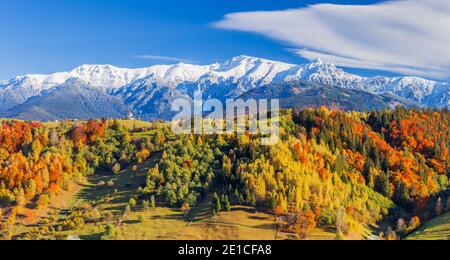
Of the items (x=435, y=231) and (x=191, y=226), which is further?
(x=191, y=226)

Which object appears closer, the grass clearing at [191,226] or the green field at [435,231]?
the green field at [435,231]

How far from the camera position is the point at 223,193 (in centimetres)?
19800

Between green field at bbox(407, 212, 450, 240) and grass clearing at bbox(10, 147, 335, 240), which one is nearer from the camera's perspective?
green field at bbox(407, 212, 450, 240)

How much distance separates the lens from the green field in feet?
533

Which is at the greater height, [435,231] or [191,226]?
[191,226]

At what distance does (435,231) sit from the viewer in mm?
173625

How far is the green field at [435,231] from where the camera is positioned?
533ft
